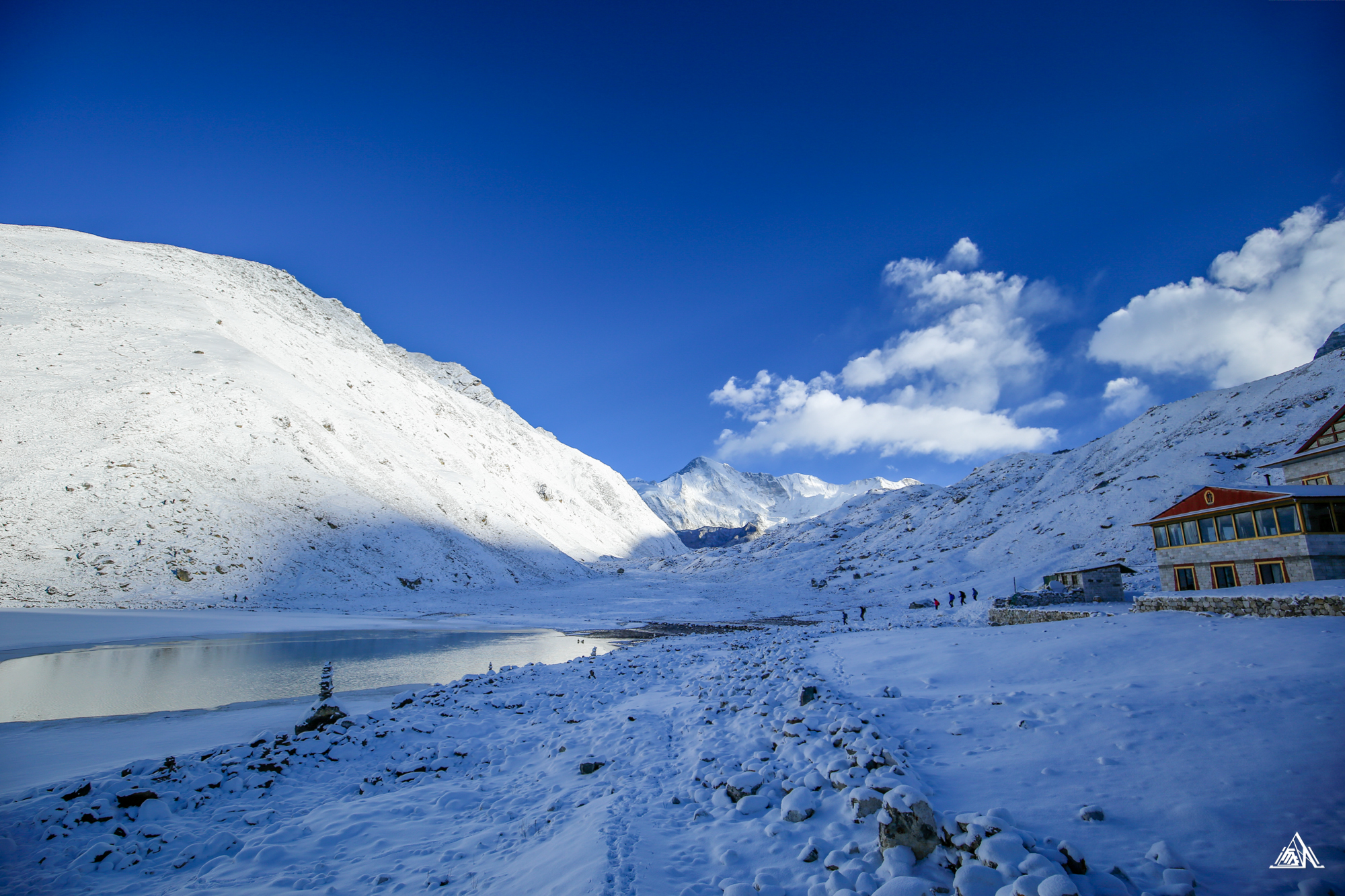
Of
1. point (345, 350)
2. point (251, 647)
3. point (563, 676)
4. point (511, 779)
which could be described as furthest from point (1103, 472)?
point (345, 350)

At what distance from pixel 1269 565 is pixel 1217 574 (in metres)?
2.73

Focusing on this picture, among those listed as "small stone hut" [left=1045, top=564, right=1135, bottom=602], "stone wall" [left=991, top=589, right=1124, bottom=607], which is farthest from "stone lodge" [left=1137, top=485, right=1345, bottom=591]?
"stone wall" [left=991, top=589, right=1124, bottom=607]

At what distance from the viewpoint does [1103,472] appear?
65938 millimetres

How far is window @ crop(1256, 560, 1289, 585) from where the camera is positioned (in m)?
21.2

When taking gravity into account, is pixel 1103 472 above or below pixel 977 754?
above

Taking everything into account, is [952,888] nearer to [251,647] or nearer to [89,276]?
[251,647]

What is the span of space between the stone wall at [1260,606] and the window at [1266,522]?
290 inches

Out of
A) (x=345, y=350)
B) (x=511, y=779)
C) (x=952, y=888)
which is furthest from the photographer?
(x=345, y=350)

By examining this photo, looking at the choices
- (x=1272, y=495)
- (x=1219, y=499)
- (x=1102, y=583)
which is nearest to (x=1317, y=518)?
(x=1272, y=495)

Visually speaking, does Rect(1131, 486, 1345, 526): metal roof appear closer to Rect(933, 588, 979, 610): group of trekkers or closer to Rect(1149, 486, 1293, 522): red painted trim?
Rect(1149, 486, 1293, 522): red painted trim

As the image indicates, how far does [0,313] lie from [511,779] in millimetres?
89661

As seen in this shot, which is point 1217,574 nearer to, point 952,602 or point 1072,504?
point 952,602

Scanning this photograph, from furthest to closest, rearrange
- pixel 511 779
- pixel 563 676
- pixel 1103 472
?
pixel 1103 472 < pixel 563 676 < pixel 511 779

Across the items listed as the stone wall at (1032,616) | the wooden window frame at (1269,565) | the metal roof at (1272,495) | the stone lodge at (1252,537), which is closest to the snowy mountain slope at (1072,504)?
the stone lodge at (1252,537)
